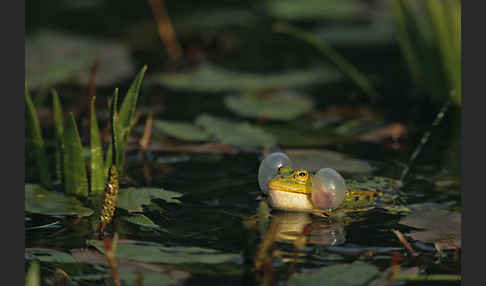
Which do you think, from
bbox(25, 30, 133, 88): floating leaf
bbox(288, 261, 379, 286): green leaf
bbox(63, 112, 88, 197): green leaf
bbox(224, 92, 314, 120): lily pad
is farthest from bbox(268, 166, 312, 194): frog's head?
bbox(25, 30, 133, 88): floating leaf

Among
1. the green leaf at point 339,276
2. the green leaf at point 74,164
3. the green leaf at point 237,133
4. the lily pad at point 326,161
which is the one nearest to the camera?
the green leaf at point 339,276

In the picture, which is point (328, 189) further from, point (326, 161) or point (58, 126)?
point (58, 126)

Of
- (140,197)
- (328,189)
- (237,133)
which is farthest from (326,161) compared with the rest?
(140,197)

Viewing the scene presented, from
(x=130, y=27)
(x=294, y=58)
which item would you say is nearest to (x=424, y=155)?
(x=294, y=58)

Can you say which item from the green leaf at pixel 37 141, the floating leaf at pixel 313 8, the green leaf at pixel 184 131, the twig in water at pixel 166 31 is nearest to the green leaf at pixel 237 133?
the green leaf at pixel 184 131

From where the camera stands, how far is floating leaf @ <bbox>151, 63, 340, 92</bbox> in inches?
177

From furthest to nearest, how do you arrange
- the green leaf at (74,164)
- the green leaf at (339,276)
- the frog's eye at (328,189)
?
the green leaf at (74,164) → the frog's eye at (328,189) → the green leaf at (339,276)

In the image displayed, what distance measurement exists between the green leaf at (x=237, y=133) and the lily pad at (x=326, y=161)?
0.52 ft

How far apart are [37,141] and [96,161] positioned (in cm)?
28

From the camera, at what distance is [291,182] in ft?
8.96

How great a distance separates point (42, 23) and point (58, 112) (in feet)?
11.2

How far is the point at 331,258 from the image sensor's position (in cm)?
239

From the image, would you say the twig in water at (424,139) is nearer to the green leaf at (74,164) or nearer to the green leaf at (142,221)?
the green leaf at (142,221)

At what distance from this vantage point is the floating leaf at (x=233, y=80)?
4496 mm
